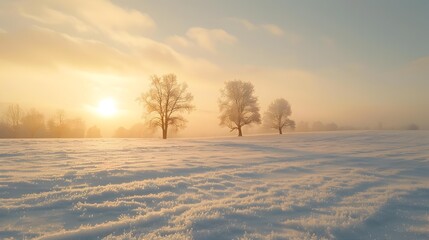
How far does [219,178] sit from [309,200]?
3.36 meters

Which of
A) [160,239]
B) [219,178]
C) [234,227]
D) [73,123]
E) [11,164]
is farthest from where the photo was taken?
[73,123]

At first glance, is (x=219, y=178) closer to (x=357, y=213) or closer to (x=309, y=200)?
(x=309, y=200)

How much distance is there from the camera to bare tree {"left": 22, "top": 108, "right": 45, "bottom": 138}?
74.7 meters

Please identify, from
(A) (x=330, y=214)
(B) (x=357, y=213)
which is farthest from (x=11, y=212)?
(B) (x=357, y=213)

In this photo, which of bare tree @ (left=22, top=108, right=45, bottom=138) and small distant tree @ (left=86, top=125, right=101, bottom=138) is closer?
bare tree @ (left=22, top=108, right=45, bottom=138)

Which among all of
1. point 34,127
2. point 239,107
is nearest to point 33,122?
point 34,127

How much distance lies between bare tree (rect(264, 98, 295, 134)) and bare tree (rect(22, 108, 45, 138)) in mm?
59531

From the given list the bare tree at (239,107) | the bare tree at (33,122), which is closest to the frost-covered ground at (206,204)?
the bare tree at (239,107)

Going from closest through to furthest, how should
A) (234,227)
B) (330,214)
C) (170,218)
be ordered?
(234,227)
(170,218)
(330,214)

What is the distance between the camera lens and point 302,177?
10.4 meters

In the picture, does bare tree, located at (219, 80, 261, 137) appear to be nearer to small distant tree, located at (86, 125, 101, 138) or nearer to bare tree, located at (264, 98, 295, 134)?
bare tree, located at (264, 98, 295, 134)

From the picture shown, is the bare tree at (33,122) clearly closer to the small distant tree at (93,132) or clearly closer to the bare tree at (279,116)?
the small distant tree at (93,132)

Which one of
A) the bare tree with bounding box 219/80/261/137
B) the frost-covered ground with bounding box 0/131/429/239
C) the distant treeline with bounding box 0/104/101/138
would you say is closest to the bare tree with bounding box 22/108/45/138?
the distant treeline with bounding box 0/104/101/138

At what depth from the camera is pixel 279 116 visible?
62.8 metres
